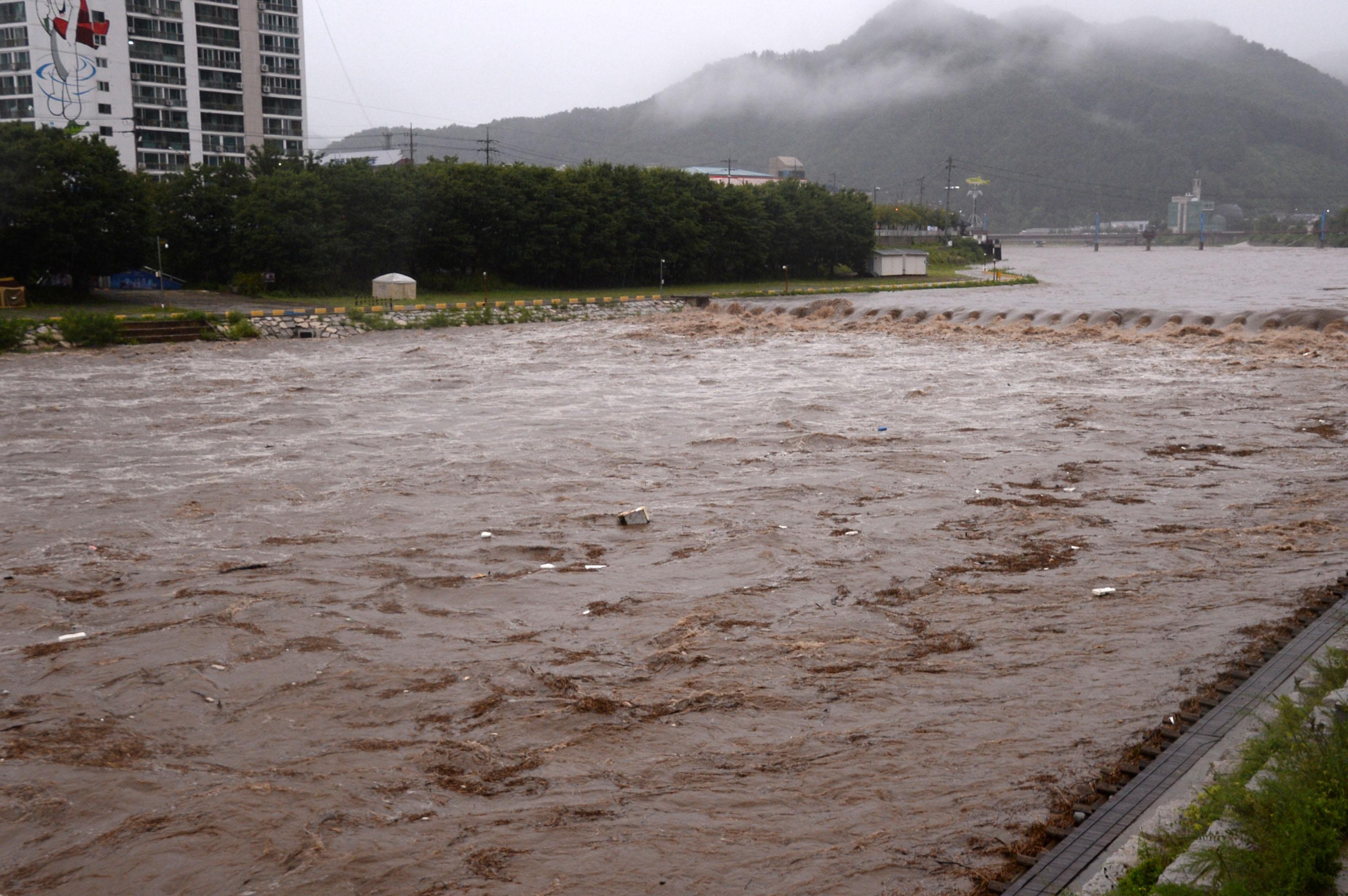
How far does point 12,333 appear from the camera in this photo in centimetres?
3538

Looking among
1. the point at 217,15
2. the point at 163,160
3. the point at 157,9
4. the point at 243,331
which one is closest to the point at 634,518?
the point at 243,331

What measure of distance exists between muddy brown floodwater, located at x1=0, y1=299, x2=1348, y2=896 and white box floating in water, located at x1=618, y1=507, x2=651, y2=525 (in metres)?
0.29

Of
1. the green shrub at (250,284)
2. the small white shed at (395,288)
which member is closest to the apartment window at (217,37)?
the green shrub at (250,284)

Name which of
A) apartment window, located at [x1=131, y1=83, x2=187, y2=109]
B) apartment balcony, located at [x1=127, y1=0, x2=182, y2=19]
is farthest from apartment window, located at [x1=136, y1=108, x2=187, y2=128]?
apartment balcony, located at [x1=127, y1=0, x2=182, y2=19]

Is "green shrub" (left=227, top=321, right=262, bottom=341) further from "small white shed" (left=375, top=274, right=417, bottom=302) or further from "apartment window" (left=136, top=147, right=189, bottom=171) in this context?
"apartment window" (left=136, top=147, right=189, bottom=171)

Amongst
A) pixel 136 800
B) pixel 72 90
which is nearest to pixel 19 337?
pixel 136 800

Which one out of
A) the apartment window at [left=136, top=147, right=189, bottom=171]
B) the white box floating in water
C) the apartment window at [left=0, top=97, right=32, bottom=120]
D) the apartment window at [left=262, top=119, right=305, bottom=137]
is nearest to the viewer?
the white box floating in water

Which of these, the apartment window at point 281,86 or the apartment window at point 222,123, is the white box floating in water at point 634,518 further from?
the apartment window at point 281,86

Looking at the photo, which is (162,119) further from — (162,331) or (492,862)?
(492,862)

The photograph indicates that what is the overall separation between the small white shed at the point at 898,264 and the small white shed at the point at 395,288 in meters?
43.0

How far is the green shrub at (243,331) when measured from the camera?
41.0 m

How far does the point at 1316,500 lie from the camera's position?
49.0ft

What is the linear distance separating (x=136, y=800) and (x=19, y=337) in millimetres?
33531

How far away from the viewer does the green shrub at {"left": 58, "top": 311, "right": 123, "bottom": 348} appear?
3709 centimetres
